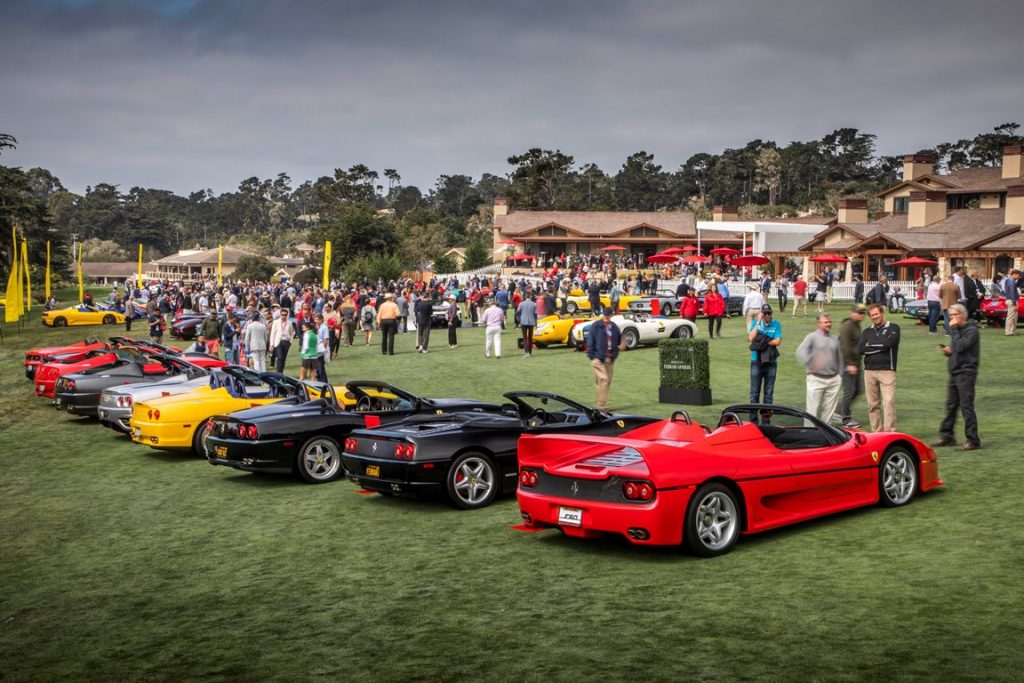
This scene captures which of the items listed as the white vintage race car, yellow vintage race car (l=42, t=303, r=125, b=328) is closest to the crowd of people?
the white vintage race car

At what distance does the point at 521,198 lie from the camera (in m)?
113

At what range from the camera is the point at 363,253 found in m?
80.7

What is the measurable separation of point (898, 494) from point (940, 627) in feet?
11.9

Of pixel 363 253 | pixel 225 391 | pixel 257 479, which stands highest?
pixel 363 253

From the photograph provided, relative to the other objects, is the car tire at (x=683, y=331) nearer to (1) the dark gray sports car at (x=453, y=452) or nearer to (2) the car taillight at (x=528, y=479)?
(1) the dark gray sports car at (x=453, y=452)

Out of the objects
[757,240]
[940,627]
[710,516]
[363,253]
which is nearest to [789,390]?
[710,516]

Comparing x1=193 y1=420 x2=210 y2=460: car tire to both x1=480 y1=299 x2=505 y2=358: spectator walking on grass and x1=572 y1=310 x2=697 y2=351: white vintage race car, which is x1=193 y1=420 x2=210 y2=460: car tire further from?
x1=572 y1=310 x2=697 y2=351: white vintage race car

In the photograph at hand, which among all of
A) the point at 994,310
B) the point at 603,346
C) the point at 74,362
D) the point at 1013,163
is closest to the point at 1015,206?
the point at 1013,163

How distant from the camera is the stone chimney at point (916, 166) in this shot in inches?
2650

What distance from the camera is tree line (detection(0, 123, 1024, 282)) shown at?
8206 centimetres

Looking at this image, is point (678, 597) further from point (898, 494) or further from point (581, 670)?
point (898, 494)

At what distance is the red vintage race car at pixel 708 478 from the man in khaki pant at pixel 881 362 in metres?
3.45

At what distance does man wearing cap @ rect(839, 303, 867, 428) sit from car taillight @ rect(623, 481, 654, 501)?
7.20m

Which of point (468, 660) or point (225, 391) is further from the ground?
point (225, 391)
